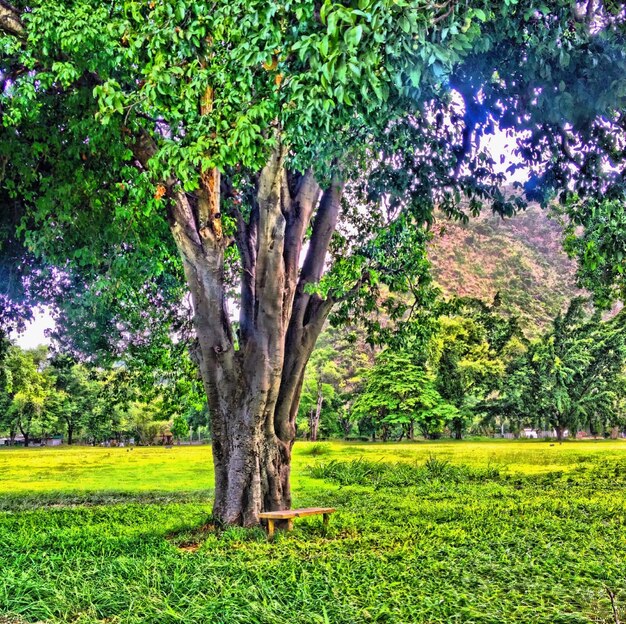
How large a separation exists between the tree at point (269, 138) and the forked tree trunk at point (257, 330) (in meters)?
0.03

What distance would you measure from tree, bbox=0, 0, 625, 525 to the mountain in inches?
1269

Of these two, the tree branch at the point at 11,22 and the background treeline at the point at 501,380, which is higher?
the tree branch at the point at 11,22

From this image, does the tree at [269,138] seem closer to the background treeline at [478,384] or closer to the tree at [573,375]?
the background treeline at [478,384]

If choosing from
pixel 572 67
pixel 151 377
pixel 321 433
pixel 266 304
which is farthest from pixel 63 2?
pixel 321 433

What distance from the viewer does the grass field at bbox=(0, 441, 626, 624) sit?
3.91m

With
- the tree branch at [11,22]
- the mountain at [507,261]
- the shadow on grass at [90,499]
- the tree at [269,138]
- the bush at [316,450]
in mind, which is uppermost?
the mountain at [507,261]

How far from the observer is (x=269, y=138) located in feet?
16.0

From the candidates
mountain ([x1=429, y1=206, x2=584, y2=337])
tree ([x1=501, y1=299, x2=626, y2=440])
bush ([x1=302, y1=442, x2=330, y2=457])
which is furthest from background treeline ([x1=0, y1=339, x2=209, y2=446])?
mountain ([x1=429, y1=206, x2=584, y2=337])

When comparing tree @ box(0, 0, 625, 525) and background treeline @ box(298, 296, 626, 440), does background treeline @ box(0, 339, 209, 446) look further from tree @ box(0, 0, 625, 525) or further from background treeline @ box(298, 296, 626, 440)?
background treeline @ box(298, 296, 626, 440)

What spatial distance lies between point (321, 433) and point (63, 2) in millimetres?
31229

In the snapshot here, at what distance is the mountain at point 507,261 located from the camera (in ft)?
132

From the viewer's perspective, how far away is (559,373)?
80.3 ft

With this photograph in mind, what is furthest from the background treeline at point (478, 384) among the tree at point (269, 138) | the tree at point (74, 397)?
the tree at point (269, 138)

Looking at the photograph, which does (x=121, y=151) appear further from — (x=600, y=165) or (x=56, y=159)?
(x=600, y=165)
